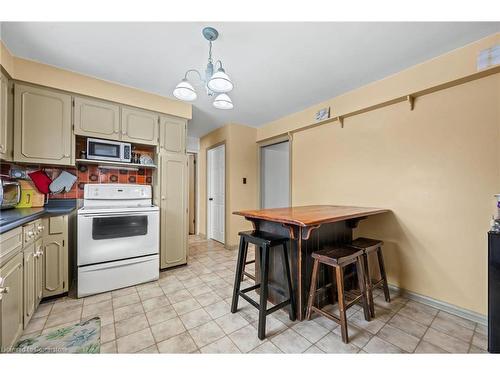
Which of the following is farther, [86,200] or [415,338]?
[86,200]

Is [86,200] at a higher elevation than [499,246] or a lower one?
higher

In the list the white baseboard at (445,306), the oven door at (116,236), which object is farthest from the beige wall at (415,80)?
the oven door at (116,236)

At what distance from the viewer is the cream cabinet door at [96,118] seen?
230 centimetres

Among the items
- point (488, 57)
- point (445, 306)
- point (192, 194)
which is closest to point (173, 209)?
point (192, 194)

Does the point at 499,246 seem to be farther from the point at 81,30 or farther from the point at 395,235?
the point at 81,30

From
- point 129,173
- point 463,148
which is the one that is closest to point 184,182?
point 129,173

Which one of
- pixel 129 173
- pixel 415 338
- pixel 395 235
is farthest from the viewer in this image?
pixel 129 173

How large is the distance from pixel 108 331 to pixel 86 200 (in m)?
1.48

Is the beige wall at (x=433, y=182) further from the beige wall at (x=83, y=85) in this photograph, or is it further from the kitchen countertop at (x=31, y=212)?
the kitchen countertop at (x=31, y=212)

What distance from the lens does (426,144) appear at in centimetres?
204

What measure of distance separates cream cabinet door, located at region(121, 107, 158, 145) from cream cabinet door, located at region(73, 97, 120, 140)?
0.08 metres

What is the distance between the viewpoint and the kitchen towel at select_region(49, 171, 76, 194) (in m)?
2.39

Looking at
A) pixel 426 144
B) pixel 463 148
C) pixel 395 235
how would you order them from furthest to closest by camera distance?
pixel 395 235 → pixel 426 144 → pixel 463 148

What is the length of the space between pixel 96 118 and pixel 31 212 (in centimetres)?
118
